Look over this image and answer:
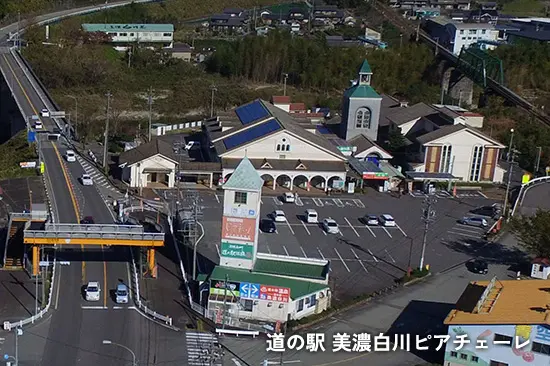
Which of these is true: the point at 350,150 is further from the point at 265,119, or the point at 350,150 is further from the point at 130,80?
the point at 130,80

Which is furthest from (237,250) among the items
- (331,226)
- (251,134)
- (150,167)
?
(251,134)

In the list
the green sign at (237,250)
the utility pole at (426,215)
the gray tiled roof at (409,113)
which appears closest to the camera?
the green sign at (237,250)

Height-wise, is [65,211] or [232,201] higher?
[232,201]

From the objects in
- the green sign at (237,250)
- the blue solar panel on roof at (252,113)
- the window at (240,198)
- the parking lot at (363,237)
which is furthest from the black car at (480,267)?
the blue solar panel on roof at (252,113)

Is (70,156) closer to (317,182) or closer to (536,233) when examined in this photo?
(317,182)

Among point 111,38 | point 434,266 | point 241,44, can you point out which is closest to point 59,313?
point 434,266

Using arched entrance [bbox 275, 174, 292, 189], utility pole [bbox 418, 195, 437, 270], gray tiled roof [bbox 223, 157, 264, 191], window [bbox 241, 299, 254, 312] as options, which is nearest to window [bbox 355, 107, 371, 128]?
utility pole [bbox 418, 195, 437, 270]

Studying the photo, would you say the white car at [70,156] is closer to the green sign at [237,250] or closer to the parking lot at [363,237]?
the parking lot at [363,237]
